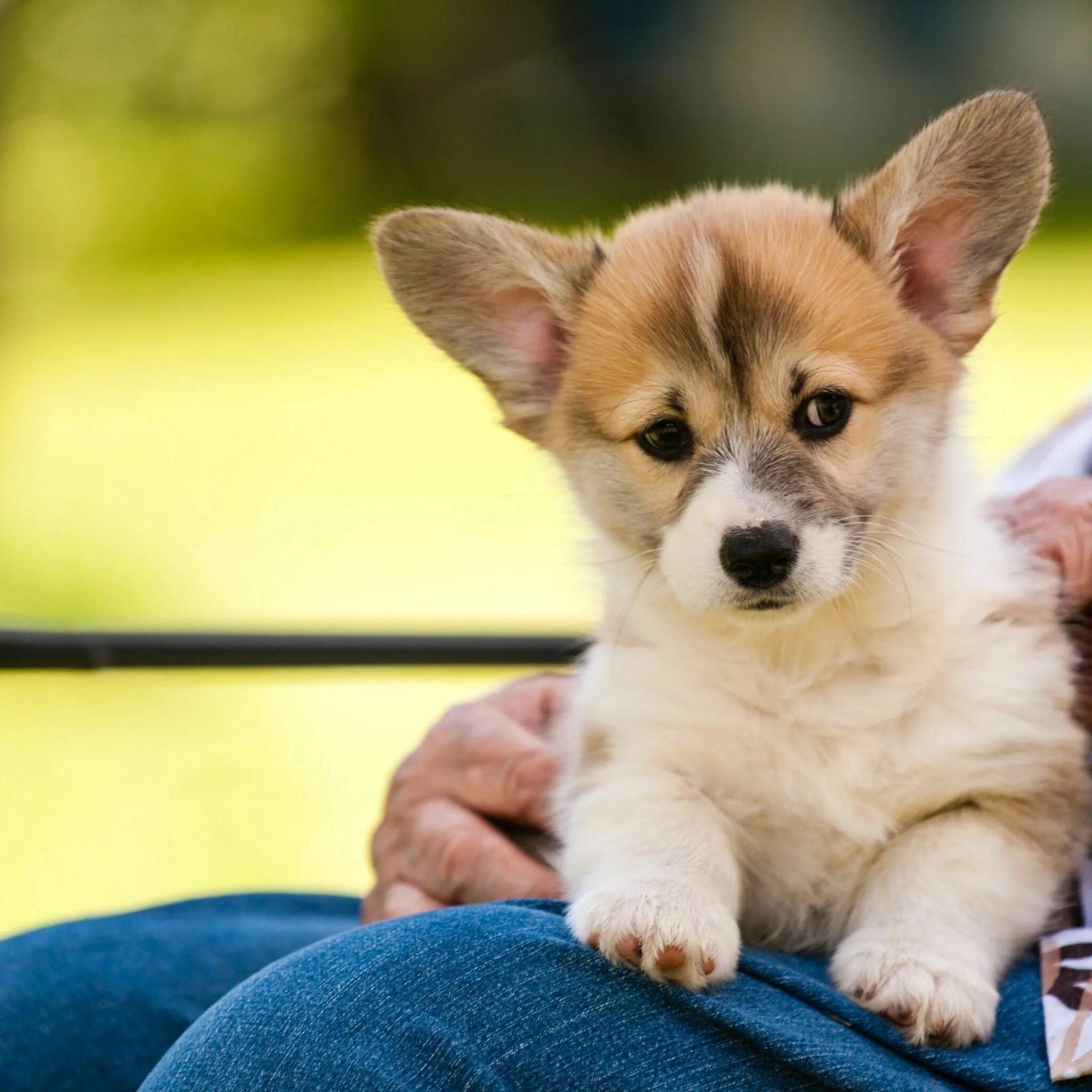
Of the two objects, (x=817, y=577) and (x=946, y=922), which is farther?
(x=817, y=577)

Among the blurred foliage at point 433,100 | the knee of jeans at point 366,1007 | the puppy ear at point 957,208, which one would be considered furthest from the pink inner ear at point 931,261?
the blurred foliage at point 433,100

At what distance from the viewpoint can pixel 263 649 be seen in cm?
270

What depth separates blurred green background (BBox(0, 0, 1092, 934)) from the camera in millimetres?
6133

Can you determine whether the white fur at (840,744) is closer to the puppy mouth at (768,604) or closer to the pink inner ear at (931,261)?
the puppy mouth at (768,604)

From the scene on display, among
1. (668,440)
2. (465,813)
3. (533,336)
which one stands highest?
(533,336)

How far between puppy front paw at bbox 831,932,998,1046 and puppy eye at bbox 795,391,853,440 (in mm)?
664

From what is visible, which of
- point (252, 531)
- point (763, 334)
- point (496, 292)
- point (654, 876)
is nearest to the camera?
point (654, 876)

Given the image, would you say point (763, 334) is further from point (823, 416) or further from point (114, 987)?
point (114, 987)

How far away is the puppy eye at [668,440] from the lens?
6.37 feet

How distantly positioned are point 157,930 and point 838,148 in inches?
341

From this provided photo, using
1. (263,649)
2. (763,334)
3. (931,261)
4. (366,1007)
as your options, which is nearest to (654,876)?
(366,1007)

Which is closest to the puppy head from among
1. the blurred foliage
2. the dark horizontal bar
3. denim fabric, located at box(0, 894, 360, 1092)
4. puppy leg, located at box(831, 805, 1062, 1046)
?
puppy leg, located at box(831, 805, 1062, 1046)

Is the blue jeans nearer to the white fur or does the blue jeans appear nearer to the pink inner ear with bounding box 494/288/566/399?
the white fur

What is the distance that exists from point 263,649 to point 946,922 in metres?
1.47
